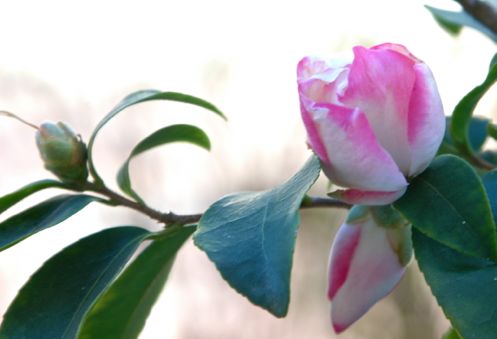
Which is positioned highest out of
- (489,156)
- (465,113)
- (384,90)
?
(384,90)

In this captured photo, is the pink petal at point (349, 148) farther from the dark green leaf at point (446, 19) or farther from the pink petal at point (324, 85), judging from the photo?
the dark green leaf at point (446, 19)

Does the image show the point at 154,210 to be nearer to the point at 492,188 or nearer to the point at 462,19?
the point at 492,188

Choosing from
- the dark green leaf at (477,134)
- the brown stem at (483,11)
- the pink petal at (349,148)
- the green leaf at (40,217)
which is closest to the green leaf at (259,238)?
the pink petal at (349,148)

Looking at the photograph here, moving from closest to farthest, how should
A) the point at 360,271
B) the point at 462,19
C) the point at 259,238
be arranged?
the point at 259,238, the point at 360,271, the point at 462,19

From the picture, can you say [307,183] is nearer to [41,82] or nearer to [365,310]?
[365,310]

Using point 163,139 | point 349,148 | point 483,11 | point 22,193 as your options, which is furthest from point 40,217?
point 483,11

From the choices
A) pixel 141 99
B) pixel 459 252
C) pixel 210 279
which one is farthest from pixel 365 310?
pixel 210 279

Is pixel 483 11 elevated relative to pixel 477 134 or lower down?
elevated
